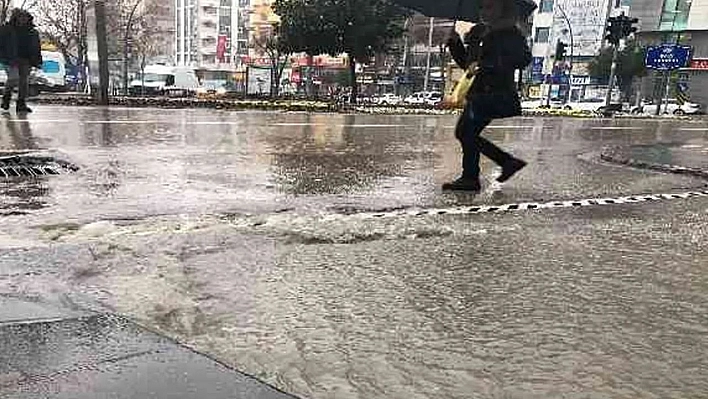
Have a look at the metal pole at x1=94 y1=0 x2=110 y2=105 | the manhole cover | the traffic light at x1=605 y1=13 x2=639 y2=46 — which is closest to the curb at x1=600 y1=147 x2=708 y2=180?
the manhole cover

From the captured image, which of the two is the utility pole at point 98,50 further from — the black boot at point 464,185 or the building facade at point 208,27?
the building facade at point 208,27

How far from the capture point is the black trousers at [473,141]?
5.92 metres

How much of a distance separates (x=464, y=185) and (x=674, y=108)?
47510mm

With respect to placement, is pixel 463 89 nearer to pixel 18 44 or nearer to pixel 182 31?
pixel 18 44

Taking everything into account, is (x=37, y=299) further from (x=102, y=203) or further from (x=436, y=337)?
(x=102, y=203)

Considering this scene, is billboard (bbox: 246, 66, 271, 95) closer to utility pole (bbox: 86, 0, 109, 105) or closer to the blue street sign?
the blue street sign

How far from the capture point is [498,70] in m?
5.69

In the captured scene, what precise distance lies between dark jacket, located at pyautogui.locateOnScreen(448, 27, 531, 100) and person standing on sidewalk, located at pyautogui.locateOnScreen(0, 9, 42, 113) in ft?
28.6

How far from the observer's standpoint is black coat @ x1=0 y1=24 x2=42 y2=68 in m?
11.6

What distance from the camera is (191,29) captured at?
136 metres

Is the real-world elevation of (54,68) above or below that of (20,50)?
below

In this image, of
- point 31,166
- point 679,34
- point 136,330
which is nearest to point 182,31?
point 679,34

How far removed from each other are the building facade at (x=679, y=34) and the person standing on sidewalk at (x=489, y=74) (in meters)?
49.4

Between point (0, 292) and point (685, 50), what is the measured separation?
→ 137ft
